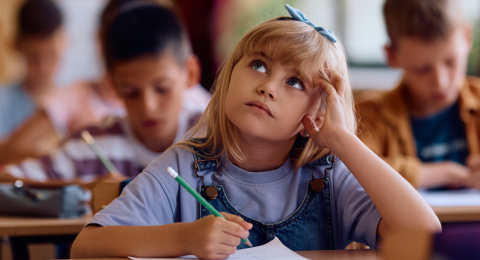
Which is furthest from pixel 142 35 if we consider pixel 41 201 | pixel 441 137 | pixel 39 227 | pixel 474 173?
pixel 474 173

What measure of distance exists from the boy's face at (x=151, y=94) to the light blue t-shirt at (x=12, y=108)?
1.11m

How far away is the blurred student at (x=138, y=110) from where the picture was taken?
1.94 m

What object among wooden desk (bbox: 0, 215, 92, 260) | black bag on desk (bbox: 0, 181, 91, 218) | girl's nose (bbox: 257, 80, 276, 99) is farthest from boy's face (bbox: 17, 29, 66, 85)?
girl's nose (bbox: 257, 80, 276, 99)

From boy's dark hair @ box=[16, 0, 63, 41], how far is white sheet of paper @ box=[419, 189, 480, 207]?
255 cm

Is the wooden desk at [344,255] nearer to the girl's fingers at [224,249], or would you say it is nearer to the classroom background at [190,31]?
the girl's fingers at [224,249]

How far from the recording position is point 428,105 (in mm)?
1856

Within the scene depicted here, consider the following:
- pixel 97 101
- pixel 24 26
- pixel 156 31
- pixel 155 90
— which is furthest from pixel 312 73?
pixel 24 26

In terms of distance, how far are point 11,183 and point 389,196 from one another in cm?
114

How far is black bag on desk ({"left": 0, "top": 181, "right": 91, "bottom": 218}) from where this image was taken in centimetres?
126

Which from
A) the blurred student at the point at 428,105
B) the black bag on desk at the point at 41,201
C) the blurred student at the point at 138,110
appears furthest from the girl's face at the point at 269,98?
the blurred student at the point at 138,110

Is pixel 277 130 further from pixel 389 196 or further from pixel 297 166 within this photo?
pixel 389 196

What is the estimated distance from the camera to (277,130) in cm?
88

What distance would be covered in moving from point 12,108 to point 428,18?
2532 mm

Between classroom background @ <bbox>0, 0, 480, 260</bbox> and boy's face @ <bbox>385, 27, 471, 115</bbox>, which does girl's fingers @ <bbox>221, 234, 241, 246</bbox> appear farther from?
classroom background @ <bbox>0, 0, 480, 260</bbox>
